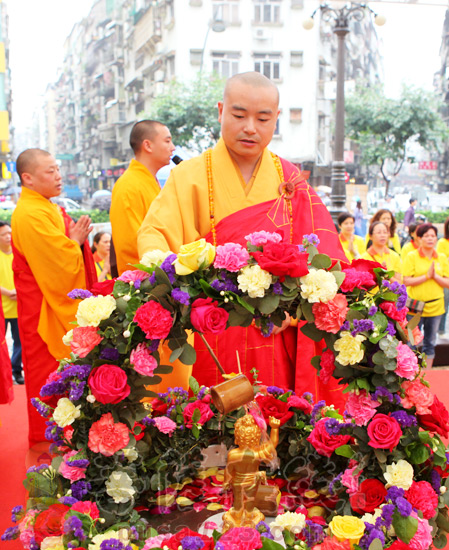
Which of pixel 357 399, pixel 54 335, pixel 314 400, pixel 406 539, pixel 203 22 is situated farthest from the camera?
pixel 203 22

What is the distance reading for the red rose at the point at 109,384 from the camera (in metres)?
1.39

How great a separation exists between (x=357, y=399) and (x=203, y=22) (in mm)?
19882

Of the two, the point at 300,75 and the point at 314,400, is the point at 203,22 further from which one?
the point at 314,400

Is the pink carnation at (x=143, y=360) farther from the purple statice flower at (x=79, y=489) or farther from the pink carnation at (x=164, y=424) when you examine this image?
the pink carnation at (x=164, y=424)

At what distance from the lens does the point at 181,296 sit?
1.36 meters

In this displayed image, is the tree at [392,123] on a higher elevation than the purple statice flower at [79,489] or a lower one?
higher

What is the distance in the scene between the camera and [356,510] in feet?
4.99

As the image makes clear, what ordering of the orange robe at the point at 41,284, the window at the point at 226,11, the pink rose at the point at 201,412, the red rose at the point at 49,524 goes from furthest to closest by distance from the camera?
the window at the point at 226,11
the orange robe at the point at 41,284
the pink rose at the point at 201,412
the red rose at the point at 49,524

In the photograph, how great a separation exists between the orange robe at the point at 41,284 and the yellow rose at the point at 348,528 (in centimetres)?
186

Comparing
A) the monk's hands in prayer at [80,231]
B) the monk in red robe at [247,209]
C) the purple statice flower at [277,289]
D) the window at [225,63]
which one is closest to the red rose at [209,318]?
the purple statice flower at [277,289]

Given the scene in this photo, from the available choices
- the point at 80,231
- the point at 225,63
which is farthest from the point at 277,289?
the point at 225,63

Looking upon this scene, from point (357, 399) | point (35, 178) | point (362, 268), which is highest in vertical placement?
point (35, 178)

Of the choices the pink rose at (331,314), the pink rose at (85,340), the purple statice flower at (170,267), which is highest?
the purple statice flower at (170,267)

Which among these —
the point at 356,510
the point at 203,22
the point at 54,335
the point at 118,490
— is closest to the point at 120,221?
the point at 54,335
